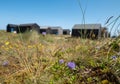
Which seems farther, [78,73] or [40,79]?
[78,73]

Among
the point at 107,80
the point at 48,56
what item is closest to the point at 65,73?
the point at 107,80

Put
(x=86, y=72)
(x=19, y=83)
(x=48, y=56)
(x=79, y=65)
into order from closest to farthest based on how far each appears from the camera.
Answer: (x=19, y=83)
(x=86, y=72)
(x=79, y=65)
(x=48, y=56)

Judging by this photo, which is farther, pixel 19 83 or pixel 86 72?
pixel 86 72

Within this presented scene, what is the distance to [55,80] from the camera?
1837mm

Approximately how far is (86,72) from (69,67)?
0.19 m

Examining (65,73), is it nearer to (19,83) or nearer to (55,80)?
(55,80)

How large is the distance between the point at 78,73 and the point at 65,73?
0.12 meters

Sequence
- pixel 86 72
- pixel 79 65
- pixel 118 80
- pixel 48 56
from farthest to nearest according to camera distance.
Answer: pixel 48 56
pixel 79 65
pixel 86 72
pixel 118 80

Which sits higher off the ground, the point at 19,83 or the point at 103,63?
the point at 103,63

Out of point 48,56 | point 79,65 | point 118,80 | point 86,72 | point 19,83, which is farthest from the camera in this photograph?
point 48,56

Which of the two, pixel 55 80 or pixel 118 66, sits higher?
pixel 118 66

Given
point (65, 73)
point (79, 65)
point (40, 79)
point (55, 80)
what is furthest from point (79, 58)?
point (40, 79)

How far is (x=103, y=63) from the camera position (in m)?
1.95

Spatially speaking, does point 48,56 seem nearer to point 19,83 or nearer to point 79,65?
point 79,65
